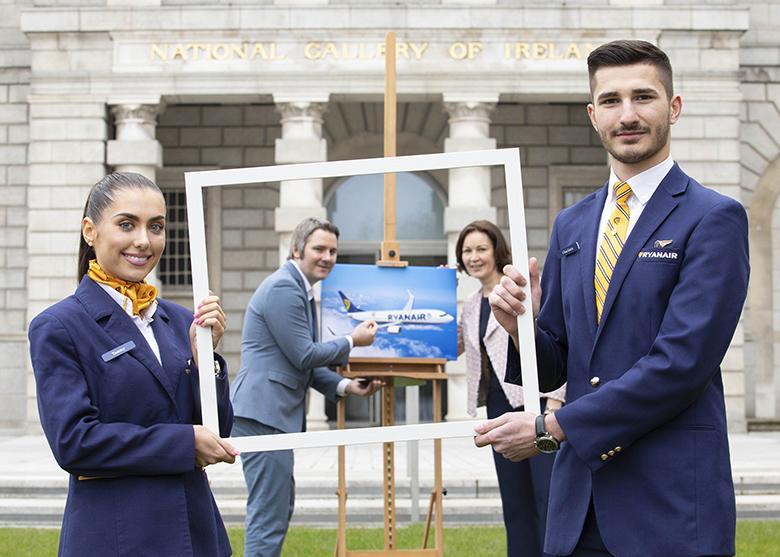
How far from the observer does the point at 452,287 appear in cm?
625

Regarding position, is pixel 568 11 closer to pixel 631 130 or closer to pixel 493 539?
pixel 493 539

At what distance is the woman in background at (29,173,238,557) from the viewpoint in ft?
→ 11.5

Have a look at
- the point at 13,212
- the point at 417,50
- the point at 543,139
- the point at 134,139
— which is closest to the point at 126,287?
the point at 417,50

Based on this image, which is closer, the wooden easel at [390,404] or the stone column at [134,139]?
the wooden easel at [390,404]

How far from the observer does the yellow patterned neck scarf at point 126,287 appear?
3.73m

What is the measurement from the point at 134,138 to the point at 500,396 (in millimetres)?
14726

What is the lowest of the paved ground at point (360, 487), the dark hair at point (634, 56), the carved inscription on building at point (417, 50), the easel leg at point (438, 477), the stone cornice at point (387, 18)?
the paved ground at point (360, 487)

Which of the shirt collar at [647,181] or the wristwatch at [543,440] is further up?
the shirt collar at [647,181]

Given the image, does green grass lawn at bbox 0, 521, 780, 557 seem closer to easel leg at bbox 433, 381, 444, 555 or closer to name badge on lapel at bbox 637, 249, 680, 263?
easel leg at bbox 433, 381, 444, 555

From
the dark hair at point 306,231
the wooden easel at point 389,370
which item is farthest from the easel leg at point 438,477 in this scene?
the dark hair at point 306,231

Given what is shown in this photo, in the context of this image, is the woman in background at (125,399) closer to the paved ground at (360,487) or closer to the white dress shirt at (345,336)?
the white dress shirt at (345,336)

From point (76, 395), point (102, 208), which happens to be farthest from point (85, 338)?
point (102, 208)

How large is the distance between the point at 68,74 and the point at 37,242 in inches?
119

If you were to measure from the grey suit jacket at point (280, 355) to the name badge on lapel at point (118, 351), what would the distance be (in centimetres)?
279
